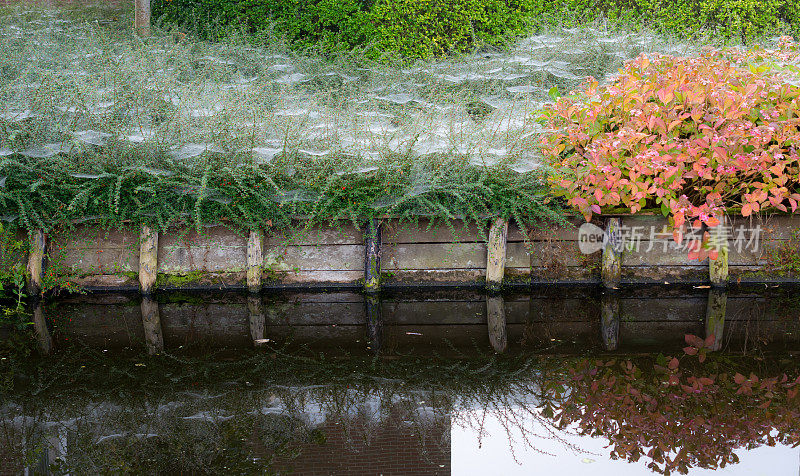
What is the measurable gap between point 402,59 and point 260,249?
3952 millimetres

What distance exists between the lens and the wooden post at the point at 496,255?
17.0 ft

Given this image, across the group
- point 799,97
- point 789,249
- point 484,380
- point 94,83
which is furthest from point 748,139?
point 94,83

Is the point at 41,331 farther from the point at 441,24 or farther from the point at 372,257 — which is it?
the point at 441,24

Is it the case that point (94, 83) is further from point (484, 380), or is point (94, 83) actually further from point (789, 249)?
point (789, 249)

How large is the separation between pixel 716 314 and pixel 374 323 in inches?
87.4

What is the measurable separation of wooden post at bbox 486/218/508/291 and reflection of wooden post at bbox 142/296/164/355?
2.33 m

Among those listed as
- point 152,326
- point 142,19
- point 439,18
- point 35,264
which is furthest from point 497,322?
point 142,19

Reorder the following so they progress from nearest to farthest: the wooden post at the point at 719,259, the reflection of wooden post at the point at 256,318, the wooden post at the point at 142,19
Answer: the reflection of wooden post at the point at 256,318 → the wooden post at the point at 719,259 → the wooden post at the point at 142,19

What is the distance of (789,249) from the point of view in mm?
5285

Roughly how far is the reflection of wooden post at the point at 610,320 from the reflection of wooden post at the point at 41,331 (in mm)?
3193

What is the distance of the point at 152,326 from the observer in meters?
4.54

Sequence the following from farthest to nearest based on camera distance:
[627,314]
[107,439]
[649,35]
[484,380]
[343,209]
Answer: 1. [649,35]
2. [343,209]
3. [627,314]
4. [484,380]
5. [107,439]

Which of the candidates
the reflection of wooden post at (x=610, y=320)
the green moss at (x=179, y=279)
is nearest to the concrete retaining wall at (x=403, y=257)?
the green moss at (x=179, y=279)

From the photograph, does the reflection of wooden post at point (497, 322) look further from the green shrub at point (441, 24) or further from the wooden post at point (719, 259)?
the green shrub at point (441, 24)
